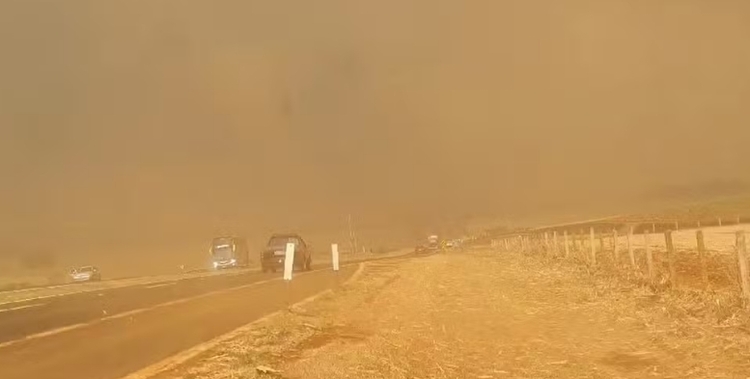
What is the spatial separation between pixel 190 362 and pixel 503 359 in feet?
15.9

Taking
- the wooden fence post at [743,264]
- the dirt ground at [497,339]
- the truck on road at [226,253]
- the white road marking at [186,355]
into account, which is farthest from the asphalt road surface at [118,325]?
the truck on road at [226,253]

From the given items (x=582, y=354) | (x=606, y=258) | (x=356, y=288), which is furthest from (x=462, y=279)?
(x=582, y=354)

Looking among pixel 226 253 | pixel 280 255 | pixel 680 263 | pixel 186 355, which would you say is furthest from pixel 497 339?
pixel 226 253

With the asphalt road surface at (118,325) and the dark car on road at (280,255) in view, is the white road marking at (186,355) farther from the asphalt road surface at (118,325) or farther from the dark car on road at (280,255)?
the dark car on road at (280,255)

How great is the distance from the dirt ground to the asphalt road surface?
1.42 meters

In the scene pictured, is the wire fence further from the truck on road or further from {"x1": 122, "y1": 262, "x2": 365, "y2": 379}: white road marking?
the truck on road

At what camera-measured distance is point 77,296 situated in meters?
32.8

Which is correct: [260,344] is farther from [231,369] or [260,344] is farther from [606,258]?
[606,258]

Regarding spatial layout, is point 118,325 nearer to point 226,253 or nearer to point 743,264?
point 743,264

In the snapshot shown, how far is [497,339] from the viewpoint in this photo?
1498 cm

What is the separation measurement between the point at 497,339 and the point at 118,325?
9.72 m

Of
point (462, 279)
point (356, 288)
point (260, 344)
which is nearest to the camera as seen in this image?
point (260, 344)

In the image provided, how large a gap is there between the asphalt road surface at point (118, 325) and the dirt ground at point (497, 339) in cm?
142

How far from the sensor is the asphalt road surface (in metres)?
Answer: 13.6
